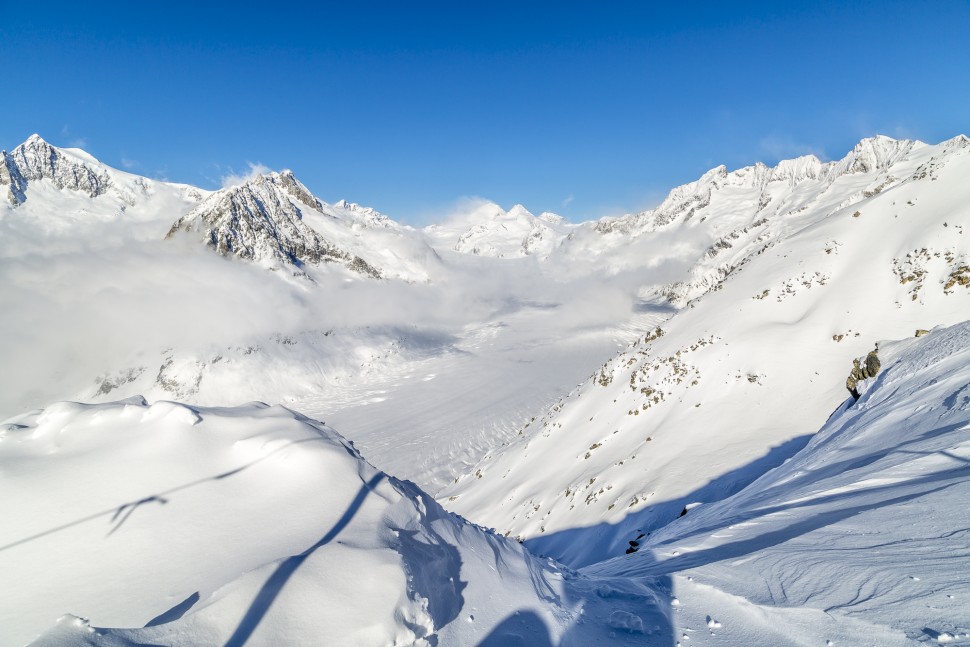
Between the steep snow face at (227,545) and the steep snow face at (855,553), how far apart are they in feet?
7.13

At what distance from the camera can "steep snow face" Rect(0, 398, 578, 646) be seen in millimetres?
4355

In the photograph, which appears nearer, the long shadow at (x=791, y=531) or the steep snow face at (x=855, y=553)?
the steep snow face at (x=855, y=553)

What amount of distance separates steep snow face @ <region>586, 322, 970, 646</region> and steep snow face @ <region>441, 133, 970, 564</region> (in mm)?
8657

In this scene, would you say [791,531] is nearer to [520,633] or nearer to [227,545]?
[520,633]

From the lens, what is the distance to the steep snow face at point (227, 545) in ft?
14.3

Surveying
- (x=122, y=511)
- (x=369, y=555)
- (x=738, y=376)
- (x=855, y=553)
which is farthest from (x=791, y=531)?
(x=738, y=376)

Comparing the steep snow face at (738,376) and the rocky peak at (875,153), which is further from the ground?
the rocky peak at (875,153)

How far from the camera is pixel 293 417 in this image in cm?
949

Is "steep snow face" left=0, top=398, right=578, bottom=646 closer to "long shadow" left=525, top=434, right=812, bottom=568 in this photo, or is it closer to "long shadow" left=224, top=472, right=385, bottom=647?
"long shadow" left=224, top=472, right=385, bottom=647

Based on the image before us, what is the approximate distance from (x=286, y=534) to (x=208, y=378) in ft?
685

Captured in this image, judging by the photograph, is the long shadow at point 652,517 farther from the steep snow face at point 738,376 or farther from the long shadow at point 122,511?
the long shadow at point 122,511

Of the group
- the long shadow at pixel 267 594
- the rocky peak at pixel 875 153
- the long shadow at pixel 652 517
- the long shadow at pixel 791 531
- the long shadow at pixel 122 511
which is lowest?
the long shadow at pixel 652 517

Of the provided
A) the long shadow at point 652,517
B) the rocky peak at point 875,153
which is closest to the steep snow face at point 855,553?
the long shadow at point 652,517

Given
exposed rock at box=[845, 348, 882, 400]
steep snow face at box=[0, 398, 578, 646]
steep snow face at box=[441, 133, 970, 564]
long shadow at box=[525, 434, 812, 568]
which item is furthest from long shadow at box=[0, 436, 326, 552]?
exposed rock at box=[845, 348, 882, 400]
